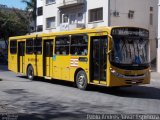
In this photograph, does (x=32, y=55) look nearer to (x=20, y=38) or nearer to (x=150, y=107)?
(x=20, y=38)

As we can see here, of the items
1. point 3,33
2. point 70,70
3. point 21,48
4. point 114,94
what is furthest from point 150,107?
point 3,33

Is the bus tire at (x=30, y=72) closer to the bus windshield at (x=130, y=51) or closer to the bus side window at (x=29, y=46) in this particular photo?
the bus side window at (x=29, y=46)

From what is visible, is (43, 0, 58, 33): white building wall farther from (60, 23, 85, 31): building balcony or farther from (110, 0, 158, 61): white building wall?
(110, 0, 158, 61): white building wall

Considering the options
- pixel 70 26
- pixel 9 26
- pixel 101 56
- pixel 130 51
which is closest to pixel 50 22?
pixel 70 26

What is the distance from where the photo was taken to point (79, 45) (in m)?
17.6

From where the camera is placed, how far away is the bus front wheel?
17.2 meters

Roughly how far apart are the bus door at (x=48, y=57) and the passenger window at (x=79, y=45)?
2388 mm

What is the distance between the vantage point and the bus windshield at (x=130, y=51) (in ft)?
51.1

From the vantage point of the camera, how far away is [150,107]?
1238 cm

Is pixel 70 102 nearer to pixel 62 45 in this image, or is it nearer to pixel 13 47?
pixel 62 45

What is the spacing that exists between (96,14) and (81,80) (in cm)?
2310

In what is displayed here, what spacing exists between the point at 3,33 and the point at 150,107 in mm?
47349

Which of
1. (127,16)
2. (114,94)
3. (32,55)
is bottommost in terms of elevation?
(114,94)

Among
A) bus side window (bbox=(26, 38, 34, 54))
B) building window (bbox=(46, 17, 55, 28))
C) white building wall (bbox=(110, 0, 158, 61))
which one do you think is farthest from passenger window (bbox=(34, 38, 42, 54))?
building window (bbox=(46, 17, 55, 28))
